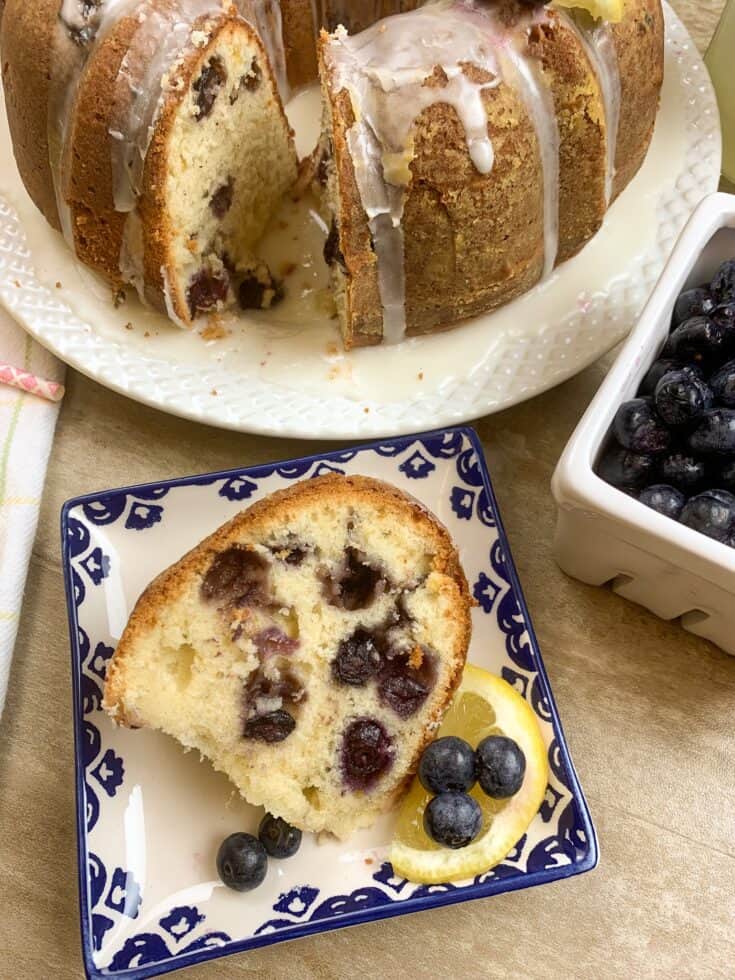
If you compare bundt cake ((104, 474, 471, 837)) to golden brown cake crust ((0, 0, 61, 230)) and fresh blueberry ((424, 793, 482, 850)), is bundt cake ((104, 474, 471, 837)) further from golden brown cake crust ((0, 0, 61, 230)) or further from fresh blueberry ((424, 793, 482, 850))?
golden brown cake crust ((0, 0, 61, 230))

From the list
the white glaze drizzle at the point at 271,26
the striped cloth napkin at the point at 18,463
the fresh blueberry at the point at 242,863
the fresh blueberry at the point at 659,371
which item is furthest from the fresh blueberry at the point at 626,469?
the white glaze drizzle at the point at 271,26

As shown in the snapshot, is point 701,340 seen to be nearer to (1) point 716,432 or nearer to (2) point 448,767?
(1) point 716,432

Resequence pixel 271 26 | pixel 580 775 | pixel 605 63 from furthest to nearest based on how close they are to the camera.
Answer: pixel 271 26 → pixel 605 63 → pixel 580 775

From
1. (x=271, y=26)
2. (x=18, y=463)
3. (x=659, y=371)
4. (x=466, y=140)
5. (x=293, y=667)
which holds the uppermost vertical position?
(x=271, y=26)

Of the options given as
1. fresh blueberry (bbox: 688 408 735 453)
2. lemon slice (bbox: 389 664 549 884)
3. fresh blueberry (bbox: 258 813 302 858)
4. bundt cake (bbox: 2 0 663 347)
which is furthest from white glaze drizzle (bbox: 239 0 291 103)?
fresh blueberry (bbox: 258 813 302 858)

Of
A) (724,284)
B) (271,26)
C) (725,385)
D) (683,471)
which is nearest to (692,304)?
(724,284)

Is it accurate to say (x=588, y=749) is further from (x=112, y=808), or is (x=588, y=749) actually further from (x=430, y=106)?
(x=430, y=106)
